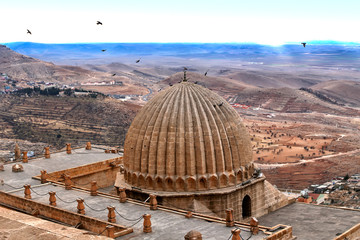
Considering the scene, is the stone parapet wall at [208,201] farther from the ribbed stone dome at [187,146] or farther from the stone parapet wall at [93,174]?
the stone parapet wall at [93,174]

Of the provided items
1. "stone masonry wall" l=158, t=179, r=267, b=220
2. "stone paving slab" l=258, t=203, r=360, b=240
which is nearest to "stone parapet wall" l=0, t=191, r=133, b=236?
"stone masonry wall" l=158, t=179, r=267, b=220

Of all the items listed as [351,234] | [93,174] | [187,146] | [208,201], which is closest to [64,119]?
[93,174]

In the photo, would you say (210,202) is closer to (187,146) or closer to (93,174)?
(187,146)

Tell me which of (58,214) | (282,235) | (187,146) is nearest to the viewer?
(282,235)

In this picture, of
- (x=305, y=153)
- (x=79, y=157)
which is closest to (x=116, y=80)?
(x=305, y=153)

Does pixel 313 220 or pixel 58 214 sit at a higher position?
pixel 58 214

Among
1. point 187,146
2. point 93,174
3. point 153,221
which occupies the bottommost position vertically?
point 93,174
